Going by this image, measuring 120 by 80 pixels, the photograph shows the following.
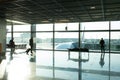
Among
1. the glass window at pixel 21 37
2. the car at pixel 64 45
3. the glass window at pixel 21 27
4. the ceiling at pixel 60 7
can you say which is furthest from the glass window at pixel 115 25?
the glass window at pixel 21 37

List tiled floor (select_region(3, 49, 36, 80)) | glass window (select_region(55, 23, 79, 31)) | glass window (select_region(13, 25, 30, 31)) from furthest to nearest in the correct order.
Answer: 1. glass window (select_region(13, 25, 30, 31))
2. glass window (select_region(55, 23, 79, 31))
3. tiled floor (select_region(3, 49, 36, 80))

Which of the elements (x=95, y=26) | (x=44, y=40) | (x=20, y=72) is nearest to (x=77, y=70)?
(x=20, y=72)

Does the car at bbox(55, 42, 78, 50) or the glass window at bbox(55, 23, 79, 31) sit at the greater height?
the glass window at bbox(55, 23, 79, 31)

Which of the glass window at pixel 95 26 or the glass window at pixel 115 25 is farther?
the glass window at pixel 95 26

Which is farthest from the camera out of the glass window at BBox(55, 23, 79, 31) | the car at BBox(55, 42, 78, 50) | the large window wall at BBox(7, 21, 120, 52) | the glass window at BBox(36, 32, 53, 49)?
the car at BBox(55, 42, 78, 50)

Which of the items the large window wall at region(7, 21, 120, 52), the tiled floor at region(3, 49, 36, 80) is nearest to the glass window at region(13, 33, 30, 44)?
the large window wall at region(7, 21, 120, 52)

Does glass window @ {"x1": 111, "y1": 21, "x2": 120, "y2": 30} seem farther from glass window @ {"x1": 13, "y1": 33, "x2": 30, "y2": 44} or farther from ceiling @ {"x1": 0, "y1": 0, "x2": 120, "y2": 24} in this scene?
glass window @ {"x1": 13, "y1": 33, "x2": 30, "y2": 44}

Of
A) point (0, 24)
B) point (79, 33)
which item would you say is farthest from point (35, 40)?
point (0, 24)

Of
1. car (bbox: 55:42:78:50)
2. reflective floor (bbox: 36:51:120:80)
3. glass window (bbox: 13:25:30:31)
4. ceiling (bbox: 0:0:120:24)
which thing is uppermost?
ceiling (bbox: 0:0:120:24)

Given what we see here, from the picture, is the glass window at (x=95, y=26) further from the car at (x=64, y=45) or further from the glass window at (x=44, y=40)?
the glass window at (x=44, y=40)

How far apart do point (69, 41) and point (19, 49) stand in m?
5.90

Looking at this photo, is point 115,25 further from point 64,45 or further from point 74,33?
point 64,45

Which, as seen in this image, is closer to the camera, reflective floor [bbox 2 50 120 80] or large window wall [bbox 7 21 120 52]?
reflective floor [bbox 2 50 120 80]

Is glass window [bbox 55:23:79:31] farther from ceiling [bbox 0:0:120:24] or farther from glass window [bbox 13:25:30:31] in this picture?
ceiling [bbox 0:0:120:24]
